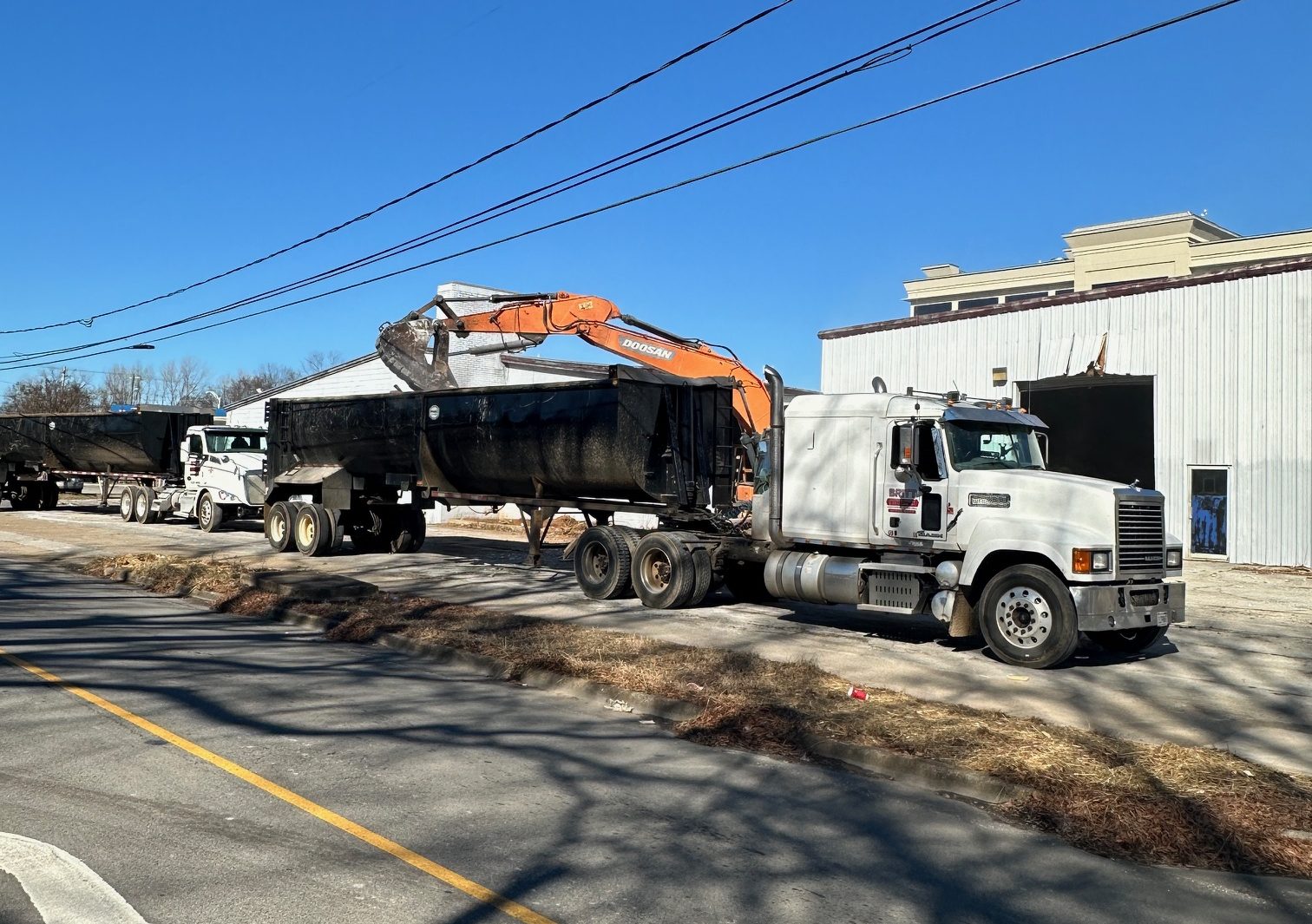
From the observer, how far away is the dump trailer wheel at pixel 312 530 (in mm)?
21172

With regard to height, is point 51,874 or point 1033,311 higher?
point 1033,311

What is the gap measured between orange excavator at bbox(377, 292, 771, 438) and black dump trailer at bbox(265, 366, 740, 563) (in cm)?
102

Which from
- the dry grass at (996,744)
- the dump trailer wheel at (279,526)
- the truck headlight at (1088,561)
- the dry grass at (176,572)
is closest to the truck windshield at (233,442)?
the dump trailer wheel at (279,526)

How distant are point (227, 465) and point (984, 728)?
2417cm

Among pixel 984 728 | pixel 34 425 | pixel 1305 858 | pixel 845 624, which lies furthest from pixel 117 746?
pixel 34 425

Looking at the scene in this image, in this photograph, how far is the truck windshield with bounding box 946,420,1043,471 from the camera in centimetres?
1180

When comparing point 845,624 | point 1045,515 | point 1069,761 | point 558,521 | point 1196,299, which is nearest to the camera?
point 1069,761

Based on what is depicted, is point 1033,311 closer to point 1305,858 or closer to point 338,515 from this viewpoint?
point 338,515

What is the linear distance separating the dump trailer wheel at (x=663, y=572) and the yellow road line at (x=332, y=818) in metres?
7.89

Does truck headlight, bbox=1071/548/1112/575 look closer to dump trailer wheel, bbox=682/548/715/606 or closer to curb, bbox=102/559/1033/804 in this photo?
curb, bbox=102/559/1033/804

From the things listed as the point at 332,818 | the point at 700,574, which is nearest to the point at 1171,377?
the point at 700,574

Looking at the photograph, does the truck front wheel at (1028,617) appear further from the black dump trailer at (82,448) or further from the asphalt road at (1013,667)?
the black dump trailer at (82,448)

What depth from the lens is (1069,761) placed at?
6.72m

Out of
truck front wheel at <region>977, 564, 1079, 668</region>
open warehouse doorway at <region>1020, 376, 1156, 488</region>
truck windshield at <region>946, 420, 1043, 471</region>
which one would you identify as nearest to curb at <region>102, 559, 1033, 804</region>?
truck front wheel at <region>977, 564, 1079, 668</region>
